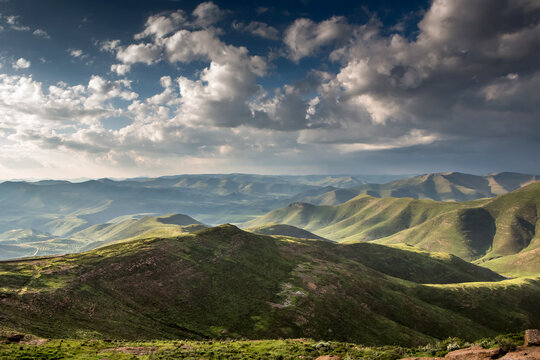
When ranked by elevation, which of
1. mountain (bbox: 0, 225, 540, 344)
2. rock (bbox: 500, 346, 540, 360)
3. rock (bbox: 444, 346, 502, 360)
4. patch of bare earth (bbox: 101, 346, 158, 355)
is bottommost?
mountain (bbox: 0, 225, 540, 344)

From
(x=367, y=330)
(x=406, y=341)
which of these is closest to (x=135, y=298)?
(x=367, y=330)

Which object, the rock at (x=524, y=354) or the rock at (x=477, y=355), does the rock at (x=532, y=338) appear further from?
the rock at (x=477, y=355)

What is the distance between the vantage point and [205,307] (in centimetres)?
8006

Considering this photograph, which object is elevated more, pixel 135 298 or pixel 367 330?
pixel 135 298

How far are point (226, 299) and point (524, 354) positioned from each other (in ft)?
254

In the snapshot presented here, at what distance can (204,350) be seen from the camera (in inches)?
1591

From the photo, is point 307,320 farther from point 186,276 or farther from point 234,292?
point 186,276

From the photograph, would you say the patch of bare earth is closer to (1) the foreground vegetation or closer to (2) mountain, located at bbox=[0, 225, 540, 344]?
(1) the foreground vegetation

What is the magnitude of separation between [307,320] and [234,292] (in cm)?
2619

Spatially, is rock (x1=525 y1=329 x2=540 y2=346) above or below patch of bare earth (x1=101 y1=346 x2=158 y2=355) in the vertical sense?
above

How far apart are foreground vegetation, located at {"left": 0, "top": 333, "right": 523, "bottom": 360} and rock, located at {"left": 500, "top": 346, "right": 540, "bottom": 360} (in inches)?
160

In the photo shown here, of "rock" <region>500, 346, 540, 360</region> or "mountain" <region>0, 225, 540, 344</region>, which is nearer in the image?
"rock" <region>500, 346, 540, 360</region>

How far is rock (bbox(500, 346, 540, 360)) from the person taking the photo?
2196 centimetres

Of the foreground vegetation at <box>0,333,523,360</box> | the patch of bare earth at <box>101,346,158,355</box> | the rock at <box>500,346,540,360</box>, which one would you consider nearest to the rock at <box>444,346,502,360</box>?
the rock at <box>500,346,540,360</box>
